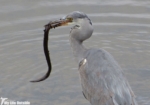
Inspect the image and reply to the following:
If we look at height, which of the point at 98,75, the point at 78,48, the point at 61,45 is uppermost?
the point at 78,48

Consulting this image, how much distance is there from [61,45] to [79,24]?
1.72 metres

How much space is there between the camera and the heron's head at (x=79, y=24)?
796 centimetres

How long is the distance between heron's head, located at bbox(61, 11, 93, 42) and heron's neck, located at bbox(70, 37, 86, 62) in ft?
0.32

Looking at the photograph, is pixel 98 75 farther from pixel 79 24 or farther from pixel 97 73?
pixel 79 24

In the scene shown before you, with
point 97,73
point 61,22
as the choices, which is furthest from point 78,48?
point 97,73

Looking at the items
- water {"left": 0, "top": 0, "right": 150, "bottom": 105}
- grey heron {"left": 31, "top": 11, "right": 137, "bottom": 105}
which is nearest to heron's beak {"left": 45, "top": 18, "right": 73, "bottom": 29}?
grey heron {"left": 31, "top": 11, "right": 137, "bottom": 105}

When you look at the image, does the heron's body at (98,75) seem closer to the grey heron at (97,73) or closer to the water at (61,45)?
the grey heron at (97,73)

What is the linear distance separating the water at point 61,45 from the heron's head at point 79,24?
3.16 feet

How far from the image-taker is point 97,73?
7.66 m

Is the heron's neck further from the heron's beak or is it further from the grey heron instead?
the heron's beak

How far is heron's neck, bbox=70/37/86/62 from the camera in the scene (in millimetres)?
8312

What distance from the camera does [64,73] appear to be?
8945 millimetres

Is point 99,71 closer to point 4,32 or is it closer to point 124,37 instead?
point 124,37

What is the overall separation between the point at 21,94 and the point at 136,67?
2.10 metres
